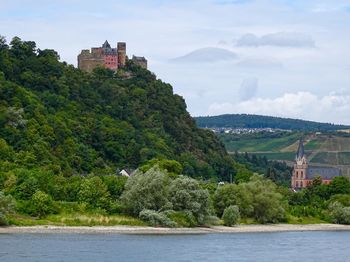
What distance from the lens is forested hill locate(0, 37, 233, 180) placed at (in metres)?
103

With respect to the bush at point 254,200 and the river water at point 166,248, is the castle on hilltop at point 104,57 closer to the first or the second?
the bush at point 254,200

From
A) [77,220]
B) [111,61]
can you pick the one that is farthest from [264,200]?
[111,61]

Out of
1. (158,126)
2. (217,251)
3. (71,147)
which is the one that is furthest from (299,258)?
(158,126)

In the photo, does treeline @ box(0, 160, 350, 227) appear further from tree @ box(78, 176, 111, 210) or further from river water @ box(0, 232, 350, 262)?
river water @ box(0, 232, 350, 262)

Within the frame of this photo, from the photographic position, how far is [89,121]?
121312 millimetres

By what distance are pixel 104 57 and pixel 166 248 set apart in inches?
3654

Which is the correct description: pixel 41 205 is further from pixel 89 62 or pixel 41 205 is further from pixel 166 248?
pixel 89 62

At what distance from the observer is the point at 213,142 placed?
15038 centimetres

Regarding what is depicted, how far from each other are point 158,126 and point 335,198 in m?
35.0

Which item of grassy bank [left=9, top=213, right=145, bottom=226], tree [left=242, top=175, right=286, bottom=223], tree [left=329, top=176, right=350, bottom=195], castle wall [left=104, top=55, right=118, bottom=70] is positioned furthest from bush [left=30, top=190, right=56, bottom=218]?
castle wall [left=104, top=55, right=118, bottom=70]

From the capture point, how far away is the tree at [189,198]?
269 ft

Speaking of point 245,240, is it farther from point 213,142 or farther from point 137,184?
point 213,142

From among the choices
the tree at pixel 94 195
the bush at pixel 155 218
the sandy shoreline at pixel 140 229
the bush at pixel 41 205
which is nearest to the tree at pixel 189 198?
the sandy shoreline at pixel 140 229

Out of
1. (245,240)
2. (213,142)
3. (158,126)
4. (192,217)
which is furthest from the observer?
(213,142)
